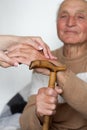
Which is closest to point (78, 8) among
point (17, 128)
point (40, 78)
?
point (40, 78)

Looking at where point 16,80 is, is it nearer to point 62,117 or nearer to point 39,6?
point 39,6

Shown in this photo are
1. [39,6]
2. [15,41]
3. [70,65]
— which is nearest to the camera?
[15,41]

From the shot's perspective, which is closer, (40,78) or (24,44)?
(24,44)

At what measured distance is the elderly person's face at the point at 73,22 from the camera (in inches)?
63.4

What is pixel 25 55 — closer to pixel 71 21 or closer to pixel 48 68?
pixel 48 68

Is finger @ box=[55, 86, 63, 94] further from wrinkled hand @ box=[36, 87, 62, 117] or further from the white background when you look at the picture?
the white background

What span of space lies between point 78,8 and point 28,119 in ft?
2.16

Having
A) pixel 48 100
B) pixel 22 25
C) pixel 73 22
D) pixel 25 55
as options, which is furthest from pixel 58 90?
pixel 22 25

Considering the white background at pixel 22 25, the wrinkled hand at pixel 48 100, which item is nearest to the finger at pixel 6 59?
the wrinkled hand at pixel 48 100

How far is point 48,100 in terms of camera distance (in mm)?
1132

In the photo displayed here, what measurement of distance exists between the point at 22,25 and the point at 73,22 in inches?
35.9

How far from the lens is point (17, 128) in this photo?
1.69 meters

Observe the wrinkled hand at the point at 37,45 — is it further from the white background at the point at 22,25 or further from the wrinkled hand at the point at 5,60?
the white background at the point at 22,25

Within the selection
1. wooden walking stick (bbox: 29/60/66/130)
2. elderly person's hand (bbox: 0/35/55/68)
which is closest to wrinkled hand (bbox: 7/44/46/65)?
elderly person's hand (bbox: 0/35/55/68)
